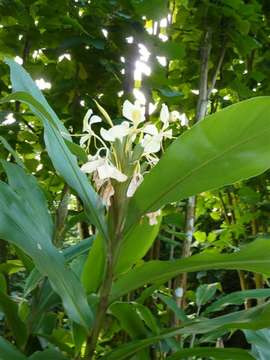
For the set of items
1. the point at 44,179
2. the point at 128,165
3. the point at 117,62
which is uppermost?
the point at 117,62

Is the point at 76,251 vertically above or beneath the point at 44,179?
beneath

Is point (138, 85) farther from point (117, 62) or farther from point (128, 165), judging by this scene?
point (128, 165)

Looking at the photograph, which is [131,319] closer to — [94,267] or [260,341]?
[94,267]

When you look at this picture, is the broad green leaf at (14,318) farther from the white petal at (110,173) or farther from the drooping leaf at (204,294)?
the drooping leaf at (204,294)

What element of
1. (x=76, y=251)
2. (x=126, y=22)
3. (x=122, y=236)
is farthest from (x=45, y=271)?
(x=126, y=22)

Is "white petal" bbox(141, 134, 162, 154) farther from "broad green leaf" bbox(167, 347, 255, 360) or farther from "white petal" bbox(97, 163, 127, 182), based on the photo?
"broad green leaf" bbox(167, 347, 255, 360)

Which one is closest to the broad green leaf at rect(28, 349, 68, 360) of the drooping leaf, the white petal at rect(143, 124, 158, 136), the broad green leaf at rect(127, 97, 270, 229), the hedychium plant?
the hedychium plant
